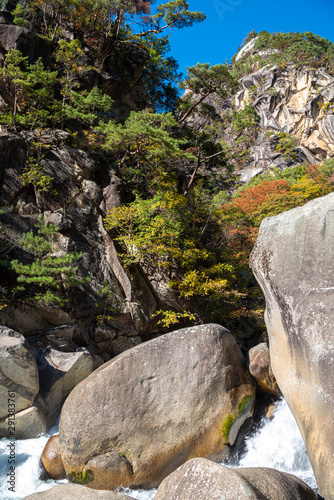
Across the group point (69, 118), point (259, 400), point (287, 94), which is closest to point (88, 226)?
point (69, 118)

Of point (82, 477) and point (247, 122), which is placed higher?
point (247, 122)

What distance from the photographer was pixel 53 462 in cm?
552

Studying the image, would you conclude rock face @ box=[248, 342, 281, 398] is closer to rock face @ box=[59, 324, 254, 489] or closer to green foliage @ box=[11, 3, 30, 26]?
rock face @ box=[59, 324, 254, 489]

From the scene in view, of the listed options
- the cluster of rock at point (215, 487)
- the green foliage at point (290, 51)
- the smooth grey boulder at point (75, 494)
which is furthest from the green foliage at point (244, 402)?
the green foliage at point (290, 51)

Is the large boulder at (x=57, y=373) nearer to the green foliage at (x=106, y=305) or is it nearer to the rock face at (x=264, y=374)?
the green foliage at (x=106, y=305)

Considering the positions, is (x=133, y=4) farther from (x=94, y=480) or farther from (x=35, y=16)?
(x=94, y=480)

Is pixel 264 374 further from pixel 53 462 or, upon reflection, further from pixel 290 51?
pixel 290 51

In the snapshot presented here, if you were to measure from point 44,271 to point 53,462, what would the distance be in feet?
14.8

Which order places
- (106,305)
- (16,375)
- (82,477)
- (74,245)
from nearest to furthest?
(82,477) < (16,375) < (106,305) < (74,245)

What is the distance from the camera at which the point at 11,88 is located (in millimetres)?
11883

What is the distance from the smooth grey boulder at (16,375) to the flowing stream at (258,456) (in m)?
0.69

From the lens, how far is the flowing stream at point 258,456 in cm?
510

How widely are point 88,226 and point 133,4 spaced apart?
13.6 meters

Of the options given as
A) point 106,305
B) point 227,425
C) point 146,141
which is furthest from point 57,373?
point 146,141
